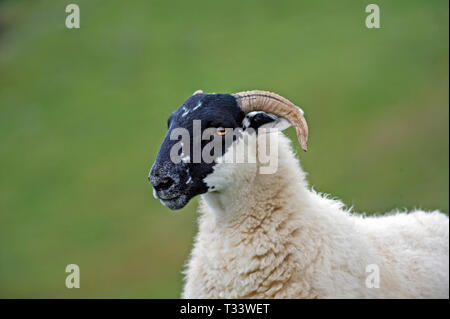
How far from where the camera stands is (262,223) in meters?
4.54

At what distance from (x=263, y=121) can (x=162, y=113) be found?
2192cm

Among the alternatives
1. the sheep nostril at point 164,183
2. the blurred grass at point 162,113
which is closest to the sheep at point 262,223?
the sheep nostril at point 164,183

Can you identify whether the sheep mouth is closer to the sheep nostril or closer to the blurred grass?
the sheep nostril

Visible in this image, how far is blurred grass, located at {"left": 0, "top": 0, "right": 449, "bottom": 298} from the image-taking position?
61.9ft

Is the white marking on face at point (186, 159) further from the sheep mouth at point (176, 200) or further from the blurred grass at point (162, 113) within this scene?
the blurred grass at point (162, 113)

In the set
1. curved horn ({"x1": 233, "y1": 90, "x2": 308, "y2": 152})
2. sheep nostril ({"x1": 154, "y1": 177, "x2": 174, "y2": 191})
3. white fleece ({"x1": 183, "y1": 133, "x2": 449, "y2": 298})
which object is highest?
curved horn ({"x1": 233, "y1": 90, "x2": 308, "y2": 152})

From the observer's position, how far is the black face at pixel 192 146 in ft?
13.9

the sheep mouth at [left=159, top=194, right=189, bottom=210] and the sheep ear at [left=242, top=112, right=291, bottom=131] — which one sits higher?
the sheep ear at [left=242, top=112, right=291, bottom=131]

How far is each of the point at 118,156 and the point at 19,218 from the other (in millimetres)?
5607

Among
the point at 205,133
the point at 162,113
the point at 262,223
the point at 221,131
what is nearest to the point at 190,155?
the point at 205,133

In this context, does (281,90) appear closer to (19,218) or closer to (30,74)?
(19,218)

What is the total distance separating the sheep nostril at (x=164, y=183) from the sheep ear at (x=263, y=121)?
0.88 meters

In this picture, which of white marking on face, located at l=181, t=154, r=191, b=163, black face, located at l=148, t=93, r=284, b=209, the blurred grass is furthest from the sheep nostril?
the blurred grass
